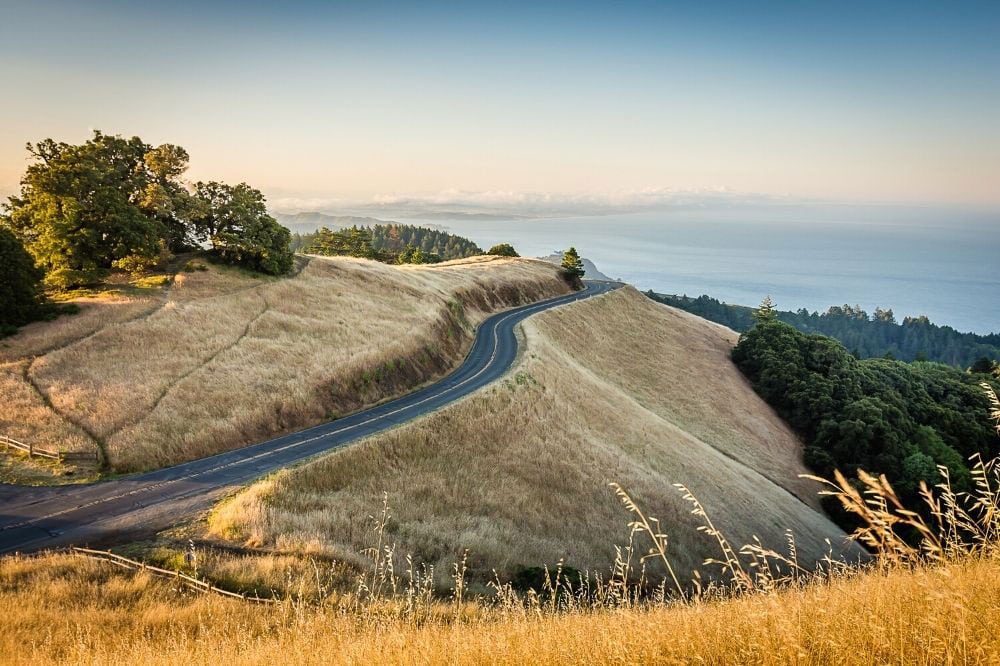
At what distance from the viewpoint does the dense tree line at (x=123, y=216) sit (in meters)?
33.3

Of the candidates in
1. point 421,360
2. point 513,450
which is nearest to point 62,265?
point 421,360

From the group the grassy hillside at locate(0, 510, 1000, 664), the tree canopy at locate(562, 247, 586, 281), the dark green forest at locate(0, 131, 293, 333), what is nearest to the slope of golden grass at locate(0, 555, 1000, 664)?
the grassy hillside at locate(0, 510, 1000, 664)

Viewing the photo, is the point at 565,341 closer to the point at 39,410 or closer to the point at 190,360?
the point at 190,360

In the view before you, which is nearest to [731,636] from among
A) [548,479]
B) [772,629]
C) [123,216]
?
[772,629]

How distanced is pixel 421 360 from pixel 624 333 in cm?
3498

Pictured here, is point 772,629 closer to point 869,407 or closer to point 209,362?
point 209,362

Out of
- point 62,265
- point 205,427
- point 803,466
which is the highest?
point 62,265

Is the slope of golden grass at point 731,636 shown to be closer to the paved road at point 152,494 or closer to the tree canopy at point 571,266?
the paved road at point 152,494

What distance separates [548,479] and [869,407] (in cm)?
4525

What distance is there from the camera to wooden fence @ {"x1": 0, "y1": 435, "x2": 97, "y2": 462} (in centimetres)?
2031

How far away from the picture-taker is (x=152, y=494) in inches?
735

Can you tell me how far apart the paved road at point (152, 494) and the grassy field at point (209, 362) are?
55.7 inches

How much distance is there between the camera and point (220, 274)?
1656 inches

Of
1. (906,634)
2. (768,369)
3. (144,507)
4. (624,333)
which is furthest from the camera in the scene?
(624,333)
